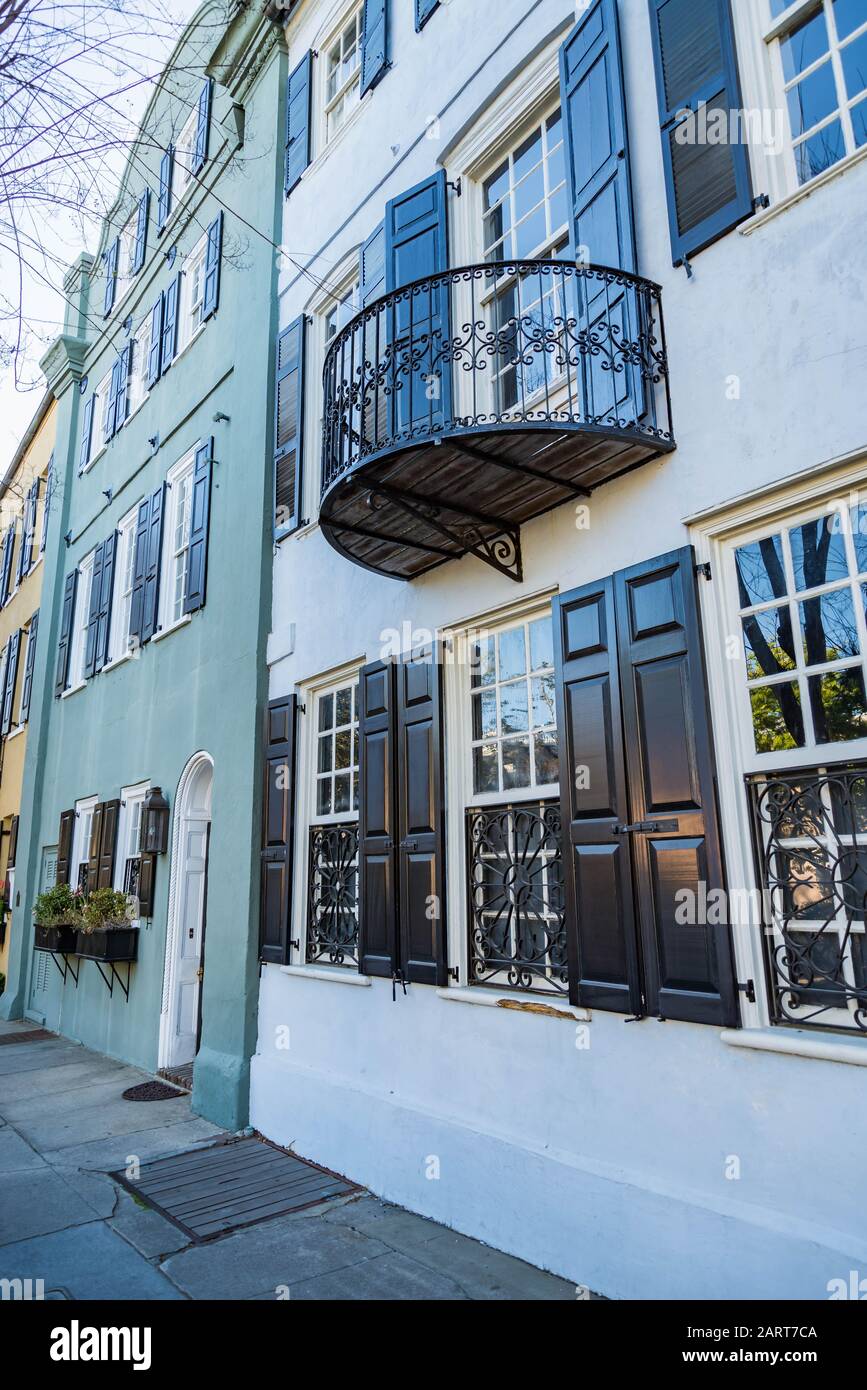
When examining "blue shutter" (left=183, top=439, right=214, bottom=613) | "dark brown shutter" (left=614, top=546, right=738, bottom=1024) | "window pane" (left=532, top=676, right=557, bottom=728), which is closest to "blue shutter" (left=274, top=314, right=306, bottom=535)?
"blue shutter" (left=183, top=439, right=214, bottom=613)

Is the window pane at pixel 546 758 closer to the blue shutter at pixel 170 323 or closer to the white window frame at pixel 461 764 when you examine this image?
the white window frame at pixel 461 764

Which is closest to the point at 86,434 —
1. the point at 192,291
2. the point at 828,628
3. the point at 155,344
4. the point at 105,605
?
the point at 155,344

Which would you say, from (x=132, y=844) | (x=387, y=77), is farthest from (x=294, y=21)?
(x=132, y=844)

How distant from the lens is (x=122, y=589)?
12.3 meters

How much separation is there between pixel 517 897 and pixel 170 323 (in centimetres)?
963

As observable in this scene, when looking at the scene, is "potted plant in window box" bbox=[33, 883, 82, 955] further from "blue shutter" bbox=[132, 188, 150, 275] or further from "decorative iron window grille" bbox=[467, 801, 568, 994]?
Result: "blue shutter" bbox=[132, 188, 150, 275]

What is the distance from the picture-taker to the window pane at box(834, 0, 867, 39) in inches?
163

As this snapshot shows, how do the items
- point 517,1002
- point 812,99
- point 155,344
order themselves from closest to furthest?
point 812,99 < point 517,1002 < point 155,344

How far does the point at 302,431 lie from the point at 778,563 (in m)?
5.21

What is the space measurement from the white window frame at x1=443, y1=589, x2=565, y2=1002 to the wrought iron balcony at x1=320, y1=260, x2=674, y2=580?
12.9 inches

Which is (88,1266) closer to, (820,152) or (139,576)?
(820,152)

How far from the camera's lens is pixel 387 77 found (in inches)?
300

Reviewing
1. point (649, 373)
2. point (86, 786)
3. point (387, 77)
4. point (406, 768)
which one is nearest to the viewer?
point (649, 373)
